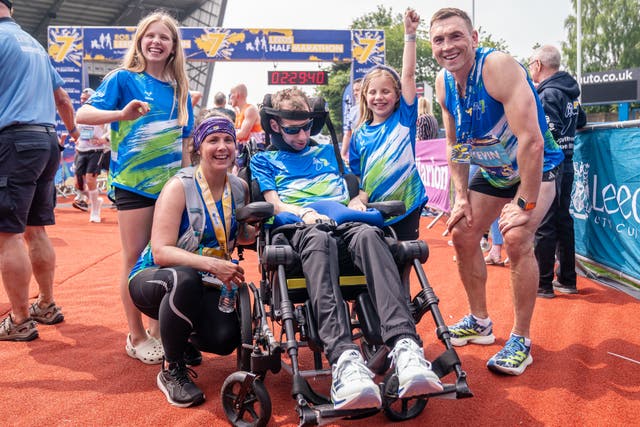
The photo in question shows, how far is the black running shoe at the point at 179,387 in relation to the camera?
Result: 9.04ft

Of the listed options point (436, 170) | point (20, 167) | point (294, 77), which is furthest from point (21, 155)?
point (294, 77)

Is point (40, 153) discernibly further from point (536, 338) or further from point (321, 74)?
point (321, 74)

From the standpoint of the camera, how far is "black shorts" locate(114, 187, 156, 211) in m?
3.23

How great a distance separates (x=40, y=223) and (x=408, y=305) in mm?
2758

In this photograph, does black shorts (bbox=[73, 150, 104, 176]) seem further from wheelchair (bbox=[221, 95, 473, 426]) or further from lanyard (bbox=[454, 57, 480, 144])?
lanyard (bbox=[454, 57, 480, 144])

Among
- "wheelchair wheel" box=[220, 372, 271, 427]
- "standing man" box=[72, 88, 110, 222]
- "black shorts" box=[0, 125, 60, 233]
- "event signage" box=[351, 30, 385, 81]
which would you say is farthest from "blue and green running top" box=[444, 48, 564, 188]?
"event signage" box=[351, 30, 385, 81]

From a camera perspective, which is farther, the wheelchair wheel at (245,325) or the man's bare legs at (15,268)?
the man's bare legs at (15,268)

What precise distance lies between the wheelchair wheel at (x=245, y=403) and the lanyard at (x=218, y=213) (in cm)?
74

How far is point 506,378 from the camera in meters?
3.12

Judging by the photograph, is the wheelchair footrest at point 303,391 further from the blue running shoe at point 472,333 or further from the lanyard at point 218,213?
the blue running shoe at point 472,333

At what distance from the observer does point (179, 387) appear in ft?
9.18

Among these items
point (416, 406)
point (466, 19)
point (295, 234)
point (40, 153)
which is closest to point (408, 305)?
point (416, 406)

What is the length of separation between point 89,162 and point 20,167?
6591 millimetres

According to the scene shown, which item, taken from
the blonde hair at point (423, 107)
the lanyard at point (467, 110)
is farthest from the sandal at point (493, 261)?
the blonde hair at point (423, 107)
